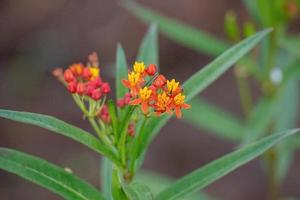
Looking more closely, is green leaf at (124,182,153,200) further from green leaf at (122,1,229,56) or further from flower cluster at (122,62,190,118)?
green leaf at (122,1,229,56)

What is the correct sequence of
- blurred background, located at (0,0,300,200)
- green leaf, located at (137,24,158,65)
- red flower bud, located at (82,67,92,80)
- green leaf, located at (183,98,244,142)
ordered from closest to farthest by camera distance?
red flower bud, located at (82,67,92,80), green leaf, located at (137,24,158,65), green leaf, located at (183,98,244,142), blurred background, located at (0,0,300,200)

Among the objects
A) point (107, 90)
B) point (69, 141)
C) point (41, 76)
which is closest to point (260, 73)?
point (107, 90)

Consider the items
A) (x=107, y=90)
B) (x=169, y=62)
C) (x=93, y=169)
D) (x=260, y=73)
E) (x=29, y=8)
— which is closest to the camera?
(x=107, y=90)

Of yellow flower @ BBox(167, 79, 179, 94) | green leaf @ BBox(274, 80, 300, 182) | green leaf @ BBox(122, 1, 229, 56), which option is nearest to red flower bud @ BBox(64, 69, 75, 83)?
yellow flower @ BBox(167, 79, 179, 94)

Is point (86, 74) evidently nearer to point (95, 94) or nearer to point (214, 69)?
point (95, 94)

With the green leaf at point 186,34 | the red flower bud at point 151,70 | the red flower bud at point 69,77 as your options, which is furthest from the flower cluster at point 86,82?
the green leaf at point 186,34

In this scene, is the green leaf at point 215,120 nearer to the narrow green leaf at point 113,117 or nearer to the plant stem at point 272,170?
the plant stem at point 272,170

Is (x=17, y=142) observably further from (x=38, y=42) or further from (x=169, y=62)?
(x=169, y=62)
